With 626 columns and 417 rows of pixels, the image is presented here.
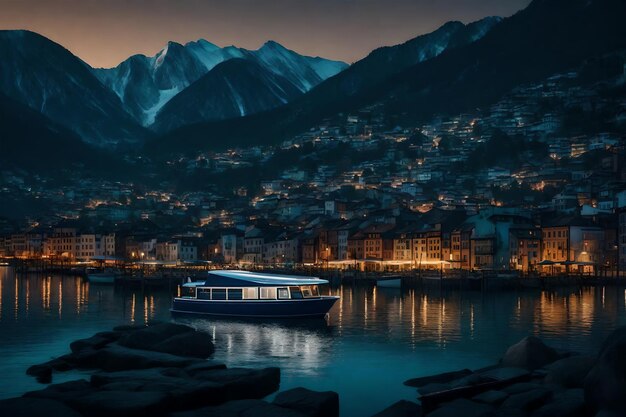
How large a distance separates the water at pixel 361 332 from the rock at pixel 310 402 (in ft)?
7.68

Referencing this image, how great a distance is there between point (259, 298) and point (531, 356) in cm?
3224

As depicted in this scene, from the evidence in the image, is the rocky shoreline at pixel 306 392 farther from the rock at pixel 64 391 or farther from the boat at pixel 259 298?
the boat at pixel 259 298

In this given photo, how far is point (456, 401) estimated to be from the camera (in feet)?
96.3

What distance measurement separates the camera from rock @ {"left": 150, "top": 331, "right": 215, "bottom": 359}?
41250 mm

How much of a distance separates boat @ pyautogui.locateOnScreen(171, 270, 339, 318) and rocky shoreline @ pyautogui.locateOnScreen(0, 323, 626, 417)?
26.9 metres

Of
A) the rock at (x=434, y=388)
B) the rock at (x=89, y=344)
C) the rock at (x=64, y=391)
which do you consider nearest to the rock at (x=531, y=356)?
the rock at (x=434, y=388)

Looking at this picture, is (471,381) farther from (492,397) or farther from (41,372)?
(41,372)

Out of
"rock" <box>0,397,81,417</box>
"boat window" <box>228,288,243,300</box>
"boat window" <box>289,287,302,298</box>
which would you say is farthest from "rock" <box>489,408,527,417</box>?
"boat window" <box>228,288,243,300</box>

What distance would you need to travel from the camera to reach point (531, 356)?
36.3 metres

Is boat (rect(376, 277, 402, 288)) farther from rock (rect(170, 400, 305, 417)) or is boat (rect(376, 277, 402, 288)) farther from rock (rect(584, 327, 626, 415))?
rock (rect(584, 327, 626, 415))

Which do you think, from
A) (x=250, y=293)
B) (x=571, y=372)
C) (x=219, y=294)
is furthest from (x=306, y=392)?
(x=219, y=294)

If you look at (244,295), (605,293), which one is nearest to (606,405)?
(244,295)

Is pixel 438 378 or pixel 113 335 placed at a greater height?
pixel 113 335

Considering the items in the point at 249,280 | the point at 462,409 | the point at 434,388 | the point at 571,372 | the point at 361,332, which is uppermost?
the point at 249,280
